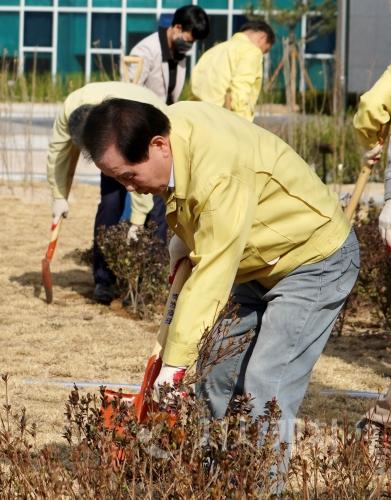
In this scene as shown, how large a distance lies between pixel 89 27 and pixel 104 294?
2242 cm

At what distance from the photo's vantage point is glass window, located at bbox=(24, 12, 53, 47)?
29734 mm

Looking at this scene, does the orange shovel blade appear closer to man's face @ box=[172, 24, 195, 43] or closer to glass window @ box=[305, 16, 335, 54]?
man's face @ box=[172, 24, 195, 43]

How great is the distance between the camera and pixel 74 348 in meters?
6.56

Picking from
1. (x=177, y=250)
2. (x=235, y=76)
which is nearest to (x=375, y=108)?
(x=177, y=250)

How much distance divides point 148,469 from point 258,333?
656 millimetres

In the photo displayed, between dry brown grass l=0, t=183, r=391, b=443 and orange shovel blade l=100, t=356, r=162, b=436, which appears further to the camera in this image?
dry brown grass l=0, t=183, r=391, b=443

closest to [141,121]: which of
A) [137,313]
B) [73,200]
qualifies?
[137,313]

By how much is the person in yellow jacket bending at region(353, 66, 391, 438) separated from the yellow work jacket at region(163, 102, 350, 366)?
775 millimetres

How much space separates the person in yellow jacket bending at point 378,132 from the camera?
450 cm

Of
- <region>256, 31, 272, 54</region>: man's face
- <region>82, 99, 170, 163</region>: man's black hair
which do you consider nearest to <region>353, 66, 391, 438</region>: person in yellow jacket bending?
<region>82, 99, 170, 163</region>: man's black hair

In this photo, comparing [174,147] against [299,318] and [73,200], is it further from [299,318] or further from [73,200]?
[73,200]

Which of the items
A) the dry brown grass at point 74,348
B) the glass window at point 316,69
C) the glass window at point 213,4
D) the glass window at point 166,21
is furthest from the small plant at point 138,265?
the glass window at point 213,4

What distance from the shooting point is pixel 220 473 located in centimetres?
316

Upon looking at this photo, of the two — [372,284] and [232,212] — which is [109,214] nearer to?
[372,284]
